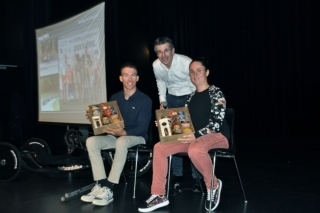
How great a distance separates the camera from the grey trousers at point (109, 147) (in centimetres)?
272

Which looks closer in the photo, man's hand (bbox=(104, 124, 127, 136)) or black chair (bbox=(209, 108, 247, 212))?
black chair (bbox=(209, 108, 247, 212))

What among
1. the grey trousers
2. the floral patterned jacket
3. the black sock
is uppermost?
the floral patterned jacket

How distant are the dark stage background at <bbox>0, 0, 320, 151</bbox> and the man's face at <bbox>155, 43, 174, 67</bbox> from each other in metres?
2.48

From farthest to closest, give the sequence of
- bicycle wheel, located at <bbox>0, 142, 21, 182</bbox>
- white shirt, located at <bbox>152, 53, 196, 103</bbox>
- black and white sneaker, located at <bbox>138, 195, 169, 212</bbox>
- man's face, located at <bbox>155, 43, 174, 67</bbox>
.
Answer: bicycle wheel, located at <bbox>0, 142, 21, 182</bbox> → white shirt, located at <bbox>152, 53, 196, 103</bbox> → man's face, located at <bbox>155, 43, 174, 67</bbox> → black and white sneaker, located at <bbox>138, 195, 169, 212</bbox>

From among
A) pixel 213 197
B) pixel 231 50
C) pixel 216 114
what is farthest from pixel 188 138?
pixel 231 50

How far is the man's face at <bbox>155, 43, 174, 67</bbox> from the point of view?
2916 millimetres

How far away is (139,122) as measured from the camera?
293 centimetres

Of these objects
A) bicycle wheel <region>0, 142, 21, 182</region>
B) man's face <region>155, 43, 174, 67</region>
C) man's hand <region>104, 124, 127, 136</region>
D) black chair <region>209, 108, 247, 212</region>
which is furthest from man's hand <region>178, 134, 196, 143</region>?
bicycle wheel <region>0, 142, 21, 182</region>

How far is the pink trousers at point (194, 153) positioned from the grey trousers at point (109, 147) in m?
0.34

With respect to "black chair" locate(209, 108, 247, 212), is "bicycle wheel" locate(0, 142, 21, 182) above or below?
below

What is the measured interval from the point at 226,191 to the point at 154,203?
2.62 feet

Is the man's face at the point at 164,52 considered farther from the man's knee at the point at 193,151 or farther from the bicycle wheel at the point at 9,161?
the bicycle wheel at the point at 9,161

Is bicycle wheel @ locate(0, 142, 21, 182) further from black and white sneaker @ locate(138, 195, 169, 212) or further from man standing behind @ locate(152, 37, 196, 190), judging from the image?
black and white sneaker @ locate(138, 195, 169, 212)

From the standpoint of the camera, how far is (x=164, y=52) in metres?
2.93
